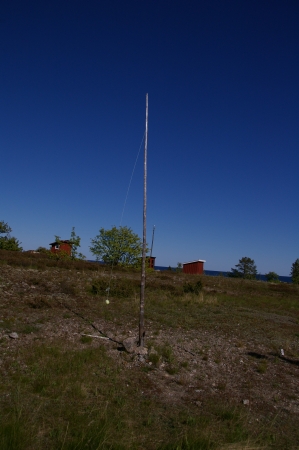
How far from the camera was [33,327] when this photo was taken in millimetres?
10508

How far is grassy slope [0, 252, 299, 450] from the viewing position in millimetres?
5227

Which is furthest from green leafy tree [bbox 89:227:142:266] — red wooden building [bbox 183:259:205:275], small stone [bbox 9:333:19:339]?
small stone [bbox 9:333:19:339]

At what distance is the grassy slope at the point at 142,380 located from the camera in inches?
206

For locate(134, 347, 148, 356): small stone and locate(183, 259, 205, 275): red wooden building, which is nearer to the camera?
locate(134, 347, 148, 356): small stone

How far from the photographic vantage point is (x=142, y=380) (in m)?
7.73

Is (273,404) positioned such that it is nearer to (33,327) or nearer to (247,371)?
(247,371)

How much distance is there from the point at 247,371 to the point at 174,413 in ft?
11.5

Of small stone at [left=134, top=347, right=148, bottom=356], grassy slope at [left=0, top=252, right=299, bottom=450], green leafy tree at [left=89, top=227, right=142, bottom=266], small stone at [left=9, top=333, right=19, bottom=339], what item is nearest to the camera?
grassy slope at [left=0, top=252, right=299, bottom=450]

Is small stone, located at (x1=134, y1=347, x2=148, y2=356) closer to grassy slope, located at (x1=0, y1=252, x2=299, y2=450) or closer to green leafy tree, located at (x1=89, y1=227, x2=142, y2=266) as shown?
grassy slope, located at (x1=0, y1=252, x2=299, y2=450)

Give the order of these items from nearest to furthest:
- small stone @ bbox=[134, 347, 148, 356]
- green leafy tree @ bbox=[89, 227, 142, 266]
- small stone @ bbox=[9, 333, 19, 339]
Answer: small stone @ bbox=[134, 347, 148, 356] → small stone @ bbox=[9, 333, 19, 339] → green leafy tree @ bbox=[89, 227, 142, 266]

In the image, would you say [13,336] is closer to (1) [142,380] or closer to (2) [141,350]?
(2) [141,350]

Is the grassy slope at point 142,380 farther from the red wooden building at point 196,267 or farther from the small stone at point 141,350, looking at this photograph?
the red wooden building at point 196,267

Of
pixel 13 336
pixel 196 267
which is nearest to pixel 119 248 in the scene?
pixel 196 267

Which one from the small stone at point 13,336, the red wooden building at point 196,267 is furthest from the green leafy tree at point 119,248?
the small stone at point 13,336
